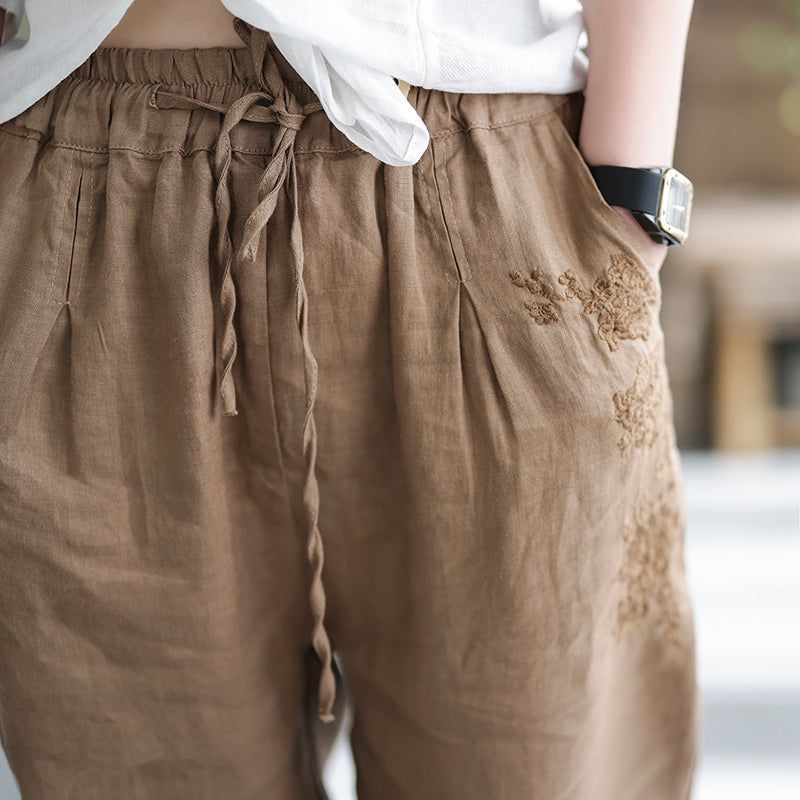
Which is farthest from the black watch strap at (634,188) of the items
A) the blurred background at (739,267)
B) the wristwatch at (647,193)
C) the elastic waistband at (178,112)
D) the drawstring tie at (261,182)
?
the blurred background at (739,267)

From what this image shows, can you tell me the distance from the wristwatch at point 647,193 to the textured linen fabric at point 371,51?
0.09 m

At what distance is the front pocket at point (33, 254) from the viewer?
634 millimetres

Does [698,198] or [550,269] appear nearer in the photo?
[550,269]

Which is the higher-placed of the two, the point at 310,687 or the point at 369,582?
the point at 369,582

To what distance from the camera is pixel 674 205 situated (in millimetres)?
681

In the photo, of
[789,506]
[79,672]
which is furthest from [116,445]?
[789,506]

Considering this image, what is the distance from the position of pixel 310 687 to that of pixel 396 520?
248mm

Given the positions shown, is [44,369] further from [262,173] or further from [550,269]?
[550,269]

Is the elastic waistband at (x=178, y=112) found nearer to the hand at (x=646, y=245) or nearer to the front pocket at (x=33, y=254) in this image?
the front pocket at (x=33, y=254)

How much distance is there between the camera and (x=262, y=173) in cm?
63

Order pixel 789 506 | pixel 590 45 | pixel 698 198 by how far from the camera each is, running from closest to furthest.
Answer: pixel 590 45, pixel 789 506, pixel 698 198

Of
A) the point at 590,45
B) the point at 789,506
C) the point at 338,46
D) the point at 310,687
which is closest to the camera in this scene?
the point at 338,46

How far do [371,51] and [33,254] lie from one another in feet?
0.96

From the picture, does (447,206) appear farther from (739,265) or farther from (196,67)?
(739,265)
